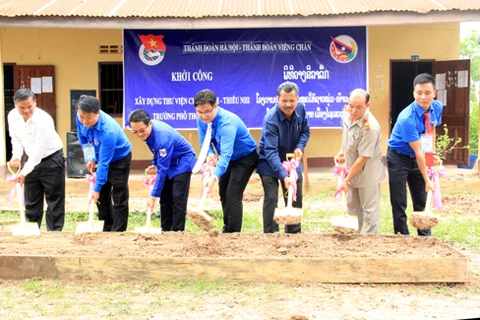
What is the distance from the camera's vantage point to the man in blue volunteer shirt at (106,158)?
20.3 ft

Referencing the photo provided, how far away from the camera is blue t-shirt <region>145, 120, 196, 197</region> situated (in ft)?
20.1

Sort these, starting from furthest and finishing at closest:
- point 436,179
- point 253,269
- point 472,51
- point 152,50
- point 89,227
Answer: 1. point 472,51
2. point 152,50
3. point 89,227
4. point 436,179
5. point 253,269

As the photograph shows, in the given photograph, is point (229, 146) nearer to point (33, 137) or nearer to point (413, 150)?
point (413, 150)

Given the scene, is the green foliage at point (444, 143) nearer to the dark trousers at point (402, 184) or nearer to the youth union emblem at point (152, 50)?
the dark trousers at point (402, 184)

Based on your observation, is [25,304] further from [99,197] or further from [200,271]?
[99,197]

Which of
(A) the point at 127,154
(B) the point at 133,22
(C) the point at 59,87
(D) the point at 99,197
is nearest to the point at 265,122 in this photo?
(A) the point at 127,154

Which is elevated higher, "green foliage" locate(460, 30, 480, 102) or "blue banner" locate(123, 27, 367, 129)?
"green foliage" locate(460, 30, 480, 102)

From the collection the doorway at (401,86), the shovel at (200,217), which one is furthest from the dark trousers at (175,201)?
the doorway at (401,86)

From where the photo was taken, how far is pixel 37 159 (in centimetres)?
645

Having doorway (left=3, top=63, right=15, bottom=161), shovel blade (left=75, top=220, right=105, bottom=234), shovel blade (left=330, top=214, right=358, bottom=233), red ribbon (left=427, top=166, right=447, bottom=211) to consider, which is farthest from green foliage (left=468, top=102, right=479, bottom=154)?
doorway (left=3, top=63, right=15, bottom=161)

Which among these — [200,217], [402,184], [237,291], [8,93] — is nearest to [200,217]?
[200,217]

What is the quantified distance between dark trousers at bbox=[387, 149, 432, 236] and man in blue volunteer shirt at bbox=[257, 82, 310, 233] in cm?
91

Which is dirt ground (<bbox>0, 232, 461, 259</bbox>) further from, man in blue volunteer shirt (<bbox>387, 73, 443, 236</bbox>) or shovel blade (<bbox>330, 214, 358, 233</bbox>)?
man in blue volunteer shirt (<bbox>387, 73, 443, 236</bbox>)

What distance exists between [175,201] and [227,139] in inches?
38.1
